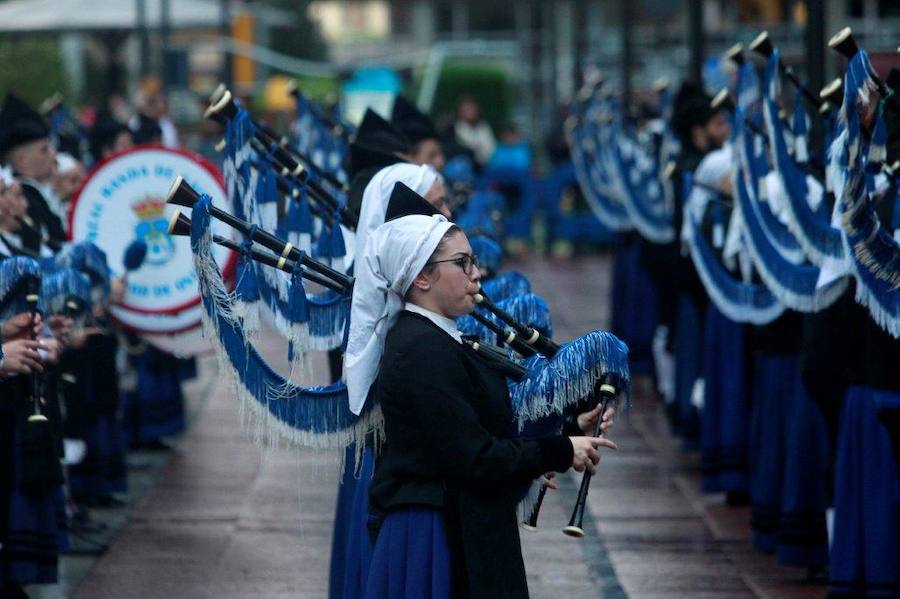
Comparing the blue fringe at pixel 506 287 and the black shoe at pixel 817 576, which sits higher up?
the blue fringe at pixel 506 287

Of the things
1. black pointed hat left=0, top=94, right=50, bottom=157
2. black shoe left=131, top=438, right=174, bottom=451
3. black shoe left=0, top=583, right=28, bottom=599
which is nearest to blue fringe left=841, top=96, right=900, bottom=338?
black shoe left=0, top=583, right=28, bottom=599

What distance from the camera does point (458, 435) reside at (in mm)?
4656

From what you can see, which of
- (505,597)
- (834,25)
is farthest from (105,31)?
(834,25)

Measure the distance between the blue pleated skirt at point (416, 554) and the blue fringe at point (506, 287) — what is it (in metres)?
1.42

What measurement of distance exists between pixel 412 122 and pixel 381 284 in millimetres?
4513

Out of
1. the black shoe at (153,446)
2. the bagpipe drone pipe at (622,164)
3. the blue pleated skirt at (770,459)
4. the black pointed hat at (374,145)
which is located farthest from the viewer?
the bagpipe drone pipe at (622,164)

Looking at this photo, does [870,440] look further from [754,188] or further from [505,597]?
[505,597]

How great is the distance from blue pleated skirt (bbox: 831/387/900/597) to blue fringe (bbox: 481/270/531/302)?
4.75 feet

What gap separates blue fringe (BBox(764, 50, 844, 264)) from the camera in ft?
23.0

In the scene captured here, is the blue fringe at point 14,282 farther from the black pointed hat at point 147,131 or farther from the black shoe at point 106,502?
the black pointed hat at point 147,131

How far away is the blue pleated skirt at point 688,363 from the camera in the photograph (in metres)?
10.7

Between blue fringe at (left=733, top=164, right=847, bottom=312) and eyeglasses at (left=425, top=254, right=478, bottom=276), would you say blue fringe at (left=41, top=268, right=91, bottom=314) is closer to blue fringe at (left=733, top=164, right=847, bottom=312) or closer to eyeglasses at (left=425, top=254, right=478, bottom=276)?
blue fringe at (left=733, top=164, right=847, bottom=312)

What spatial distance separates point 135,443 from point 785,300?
17.6 feet

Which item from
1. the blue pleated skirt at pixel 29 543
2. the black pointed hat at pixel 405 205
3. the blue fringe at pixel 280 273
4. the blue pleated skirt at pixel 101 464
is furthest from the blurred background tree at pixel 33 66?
the black pointed hat at pixel 405 205
